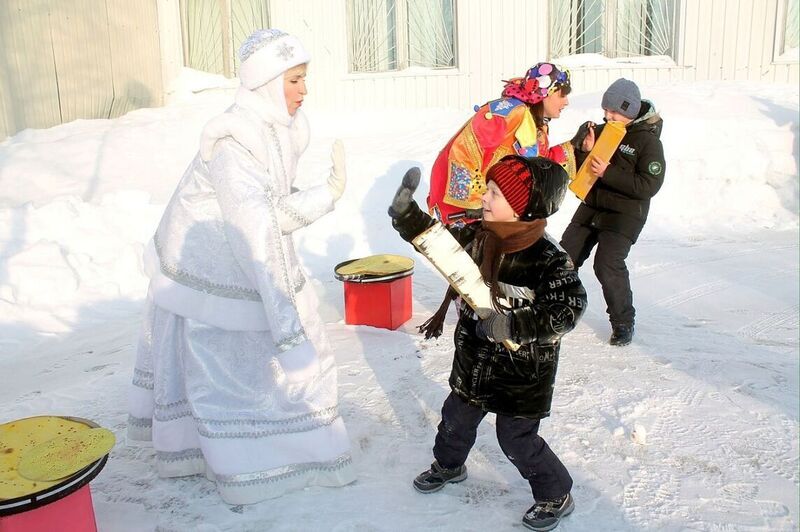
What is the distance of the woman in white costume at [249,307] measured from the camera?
2.64 metres

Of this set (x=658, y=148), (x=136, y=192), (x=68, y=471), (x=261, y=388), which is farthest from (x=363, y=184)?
(x=68, y=471)

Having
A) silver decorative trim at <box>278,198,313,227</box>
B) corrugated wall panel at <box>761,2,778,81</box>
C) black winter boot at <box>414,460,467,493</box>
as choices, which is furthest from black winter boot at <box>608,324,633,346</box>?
corrugated wall panel at <box>761,2,778,81</box>

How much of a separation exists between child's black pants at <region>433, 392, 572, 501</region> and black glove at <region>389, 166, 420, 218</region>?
86cm

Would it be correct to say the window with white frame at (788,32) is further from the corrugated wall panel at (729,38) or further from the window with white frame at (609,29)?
the window with white frame at (609,29)

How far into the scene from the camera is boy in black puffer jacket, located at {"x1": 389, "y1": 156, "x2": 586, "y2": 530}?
7.70 feet

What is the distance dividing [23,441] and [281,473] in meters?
0.98

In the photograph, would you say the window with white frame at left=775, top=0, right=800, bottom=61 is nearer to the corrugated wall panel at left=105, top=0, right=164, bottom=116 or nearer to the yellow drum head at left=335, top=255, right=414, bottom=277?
the yellow drum head at left=335, top=255, right=414, bottom=277

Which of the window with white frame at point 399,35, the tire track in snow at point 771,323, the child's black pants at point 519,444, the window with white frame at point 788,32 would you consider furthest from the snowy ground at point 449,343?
the window with white frame at point 399,35

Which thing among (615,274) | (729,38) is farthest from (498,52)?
(615,274)

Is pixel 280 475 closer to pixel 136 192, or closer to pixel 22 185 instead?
pixel 136 192

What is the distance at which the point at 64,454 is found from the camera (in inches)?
96.3

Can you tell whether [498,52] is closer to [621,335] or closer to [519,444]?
[621,335]

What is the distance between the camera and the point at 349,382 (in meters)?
4.13

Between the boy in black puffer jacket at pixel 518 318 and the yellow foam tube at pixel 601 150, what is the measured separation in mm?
2043
